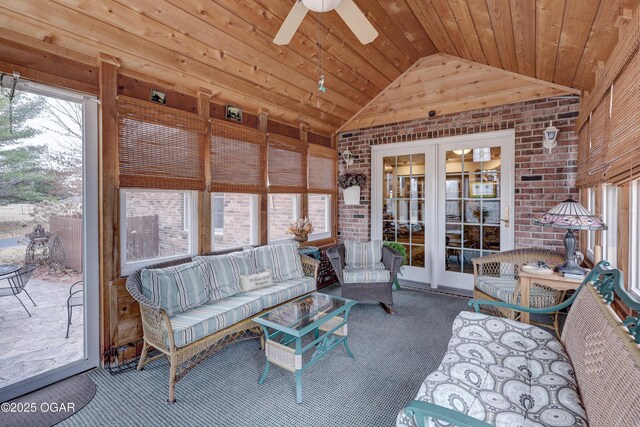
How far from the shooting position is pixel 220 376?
8.16ft

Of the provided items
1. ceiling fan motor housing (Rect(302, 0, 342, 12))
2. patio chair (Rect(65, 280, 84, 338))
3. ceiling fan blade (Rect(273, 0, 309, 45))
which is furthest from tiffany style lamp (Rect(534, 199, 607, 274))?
patio chair (Rect(65, 280, 84, 338))

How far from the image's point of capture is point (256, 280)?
3248 millimetres

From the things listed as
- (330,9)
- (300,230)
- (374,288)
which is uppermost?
(330,9)

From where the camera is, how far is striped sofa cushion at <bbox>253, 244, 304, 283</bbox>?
3.51 meters

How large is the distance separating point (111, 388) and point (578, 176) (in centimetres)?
486

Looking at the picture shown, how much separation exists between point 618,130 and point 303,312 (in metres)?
2.49

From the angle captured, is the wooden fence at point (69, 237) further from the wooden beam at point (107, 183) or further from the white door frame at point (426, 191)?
the white door frame at point (426, 191)

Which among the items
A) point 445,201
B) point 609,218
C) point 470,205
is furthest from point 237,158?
point 609,218

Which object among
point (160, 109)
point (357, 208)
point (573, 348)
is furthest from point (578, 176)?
point (160, 109)

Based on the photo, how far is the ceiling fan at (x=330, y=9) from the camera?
6.50 ft

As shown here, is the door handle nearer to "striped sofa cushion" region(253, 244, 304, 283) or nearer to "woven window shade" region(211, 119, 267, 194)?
"striped sofa cushion" region(253, 244, 304, 283)

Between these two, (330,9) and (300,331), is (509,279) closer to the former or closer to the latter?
(300,331)

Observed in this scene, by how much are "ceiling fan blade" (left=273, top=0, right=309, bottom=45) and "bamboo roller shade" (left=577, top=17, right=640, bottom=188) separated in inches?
71.1

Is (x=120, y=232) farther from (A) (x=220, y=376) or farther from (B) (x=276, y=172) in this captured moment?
(B) (x=276, y=172)
